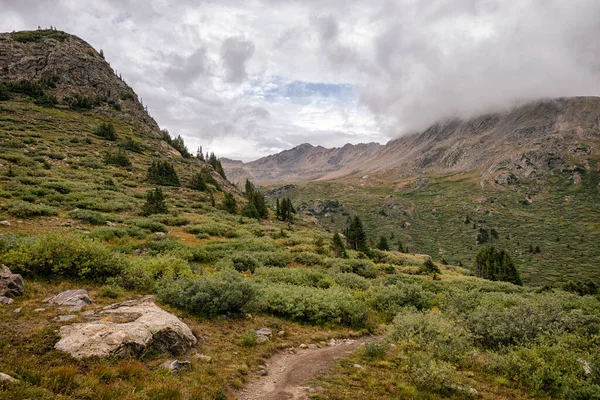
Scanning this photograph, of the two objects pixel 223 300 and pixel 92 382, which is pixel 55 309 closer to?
pixel 92 382

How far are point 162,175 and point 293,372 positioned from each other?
56.5m

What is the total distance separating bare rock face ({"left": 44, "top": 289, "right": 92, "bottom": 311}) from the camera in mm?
9402

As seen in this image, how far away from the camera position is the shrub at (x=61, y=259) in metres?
11.1

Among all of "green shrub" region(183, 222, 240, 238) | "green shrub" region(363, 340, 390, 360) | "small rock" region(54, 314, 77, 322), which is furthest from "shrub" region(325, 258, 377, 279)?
"small rock" region(54, 314, 77, 322)

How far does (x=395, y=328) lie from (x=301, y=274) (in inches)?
388

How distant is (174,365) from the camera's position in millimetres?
7613

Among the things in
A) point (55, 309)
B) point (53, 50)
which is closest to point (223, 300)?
point (55, 309)

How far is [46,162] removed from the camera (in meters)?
42.1

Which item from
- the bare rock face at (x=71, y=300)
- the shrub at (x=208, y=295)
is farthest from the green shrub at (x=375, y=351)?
the bare rock face at (x=71, y=300)

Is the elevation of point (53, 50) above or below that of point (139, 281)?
above

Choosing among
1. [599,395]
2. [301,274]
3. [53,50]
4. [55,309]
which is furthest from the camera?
[53,50]

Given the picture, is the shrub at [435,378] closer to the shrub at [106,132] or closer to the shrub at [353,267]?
the shrub at [353,267]

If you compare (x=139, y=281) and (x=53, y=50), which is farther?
(x=53, y=50)

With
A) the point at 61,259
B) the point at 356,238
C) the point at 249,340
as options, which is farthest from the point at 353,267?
the point at 356,238
